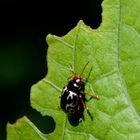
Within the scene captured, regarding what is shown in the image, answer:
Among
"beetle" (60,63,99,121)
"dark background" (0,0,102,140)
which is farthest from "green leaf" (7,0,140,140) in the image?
"dark background" (0,0,102,140)

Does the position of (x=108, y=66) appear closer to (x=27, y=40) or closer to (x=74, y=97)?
(x=74, y=97)

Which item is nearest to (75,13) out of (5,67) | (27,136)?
(5,67)

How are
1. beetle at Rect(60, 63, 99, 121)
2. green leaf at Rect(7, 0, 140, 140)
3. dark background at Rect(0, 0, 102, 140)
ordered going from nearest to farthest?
green leaf at Rect(7, 0, 140, 140) → beetle at Rect(60, 63, 99, 121) → dark background at Rect(0, 0, 102, 140)

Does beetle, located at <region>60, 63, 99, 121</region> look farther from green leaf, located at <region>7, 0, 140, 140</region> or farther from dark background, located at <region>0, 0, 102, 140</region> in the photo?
dark background, located at <region>0, 0, 102, 140</region>

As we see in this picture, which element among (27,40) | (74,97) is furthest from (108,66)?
(27,40)

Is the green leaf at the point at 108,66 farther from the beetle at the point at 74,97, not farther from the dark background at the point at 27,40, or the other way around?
the dark background at the point at 27,40
